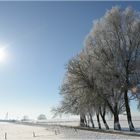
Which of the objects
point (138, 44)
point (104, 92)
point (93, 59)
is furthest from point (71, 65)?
point (138, 44)

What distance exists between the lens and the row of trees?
120 ft

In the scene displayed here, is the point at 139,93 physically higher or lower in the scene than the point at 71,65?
lower

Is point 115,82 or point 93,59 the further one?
point 93,59

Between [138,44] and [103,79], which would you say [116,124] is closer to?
[103,79]

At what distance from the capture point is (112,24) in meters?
38.5

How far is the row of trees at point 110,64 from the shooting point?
1436 inches

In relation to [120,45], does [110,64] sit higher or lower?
lower

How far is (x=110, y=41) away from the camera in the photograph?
3838 cm

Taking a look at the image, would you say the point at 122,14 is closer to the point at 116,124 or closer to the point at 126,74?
the point at 126,74

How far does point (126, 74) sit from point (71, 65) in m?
7.92

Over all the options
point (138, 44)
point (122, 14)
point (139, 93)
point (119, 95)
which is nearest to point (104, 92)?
point (119, 95)

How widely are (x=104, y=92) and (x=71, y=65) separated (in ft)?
19.5

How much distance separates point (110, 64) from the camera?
1459 inches

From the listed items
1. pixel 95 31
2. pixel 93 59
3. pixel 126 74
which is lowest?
pixel 126 74
